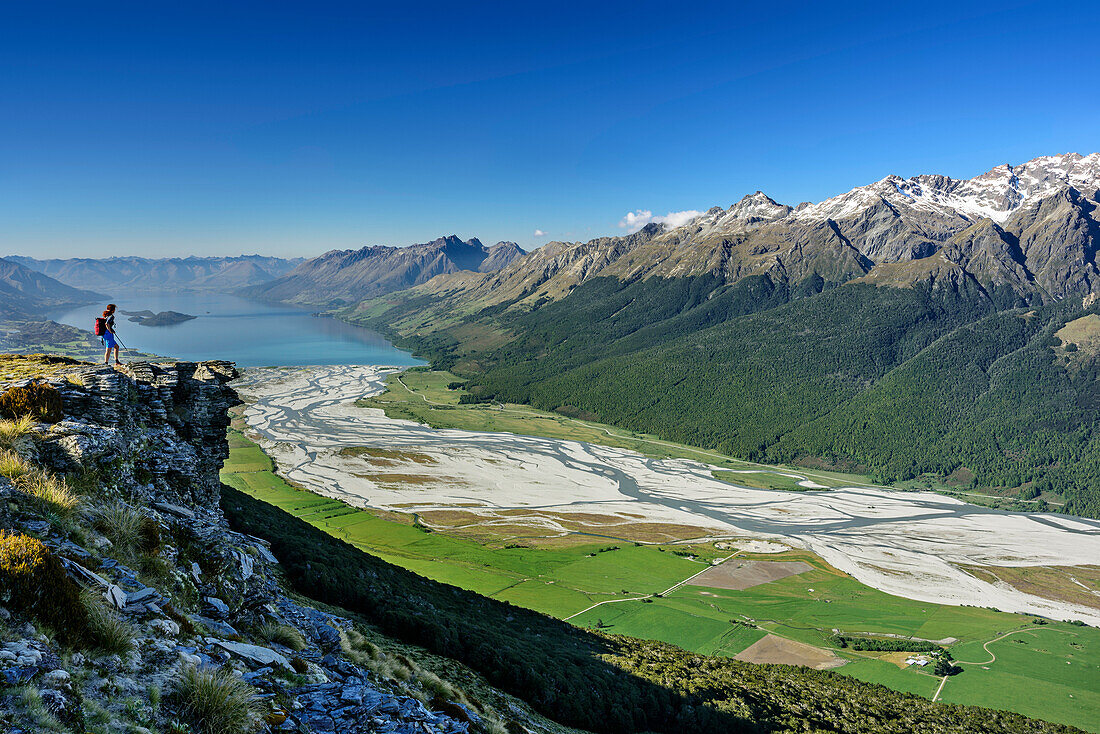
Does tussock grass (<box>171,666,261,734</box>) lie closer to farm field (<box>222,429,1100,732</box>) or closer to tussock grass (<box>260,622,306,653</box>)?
tussock grass (<box>260,622,306,653</box>)

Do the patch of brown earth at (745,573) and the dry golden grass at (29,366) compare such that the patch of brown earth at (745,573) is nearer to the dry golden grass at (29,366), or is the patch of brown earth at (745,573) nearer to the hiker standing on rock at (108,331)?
the hiker standing on rock at (108,331)

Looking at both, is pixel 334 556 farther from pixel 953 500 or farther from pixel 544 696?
pixel 953 500

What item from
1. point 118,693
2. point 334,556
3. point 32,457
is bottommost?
point 334,556

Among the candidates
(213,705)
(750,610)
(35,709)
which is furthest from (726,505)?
(35,709)

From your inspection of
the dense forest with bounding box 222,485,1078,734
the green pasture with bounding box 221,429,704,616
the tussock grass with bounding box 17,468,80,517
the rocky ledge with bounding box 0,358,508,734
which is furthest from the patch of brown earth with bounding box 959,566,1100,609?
the tussock grass with bounding box 17,468,80,517

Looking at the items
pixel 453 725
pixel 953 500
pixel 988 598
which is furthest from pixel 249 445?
pixel 953 500

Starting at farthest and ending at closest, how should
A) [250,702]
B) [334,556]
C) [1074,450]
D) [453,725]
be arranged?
[1074,450], [334,556], [453,725], [250,702]

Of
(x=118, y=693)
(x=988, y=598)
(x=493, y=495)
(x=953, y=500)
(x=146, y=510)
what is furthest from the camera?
(x=953, y=500)
